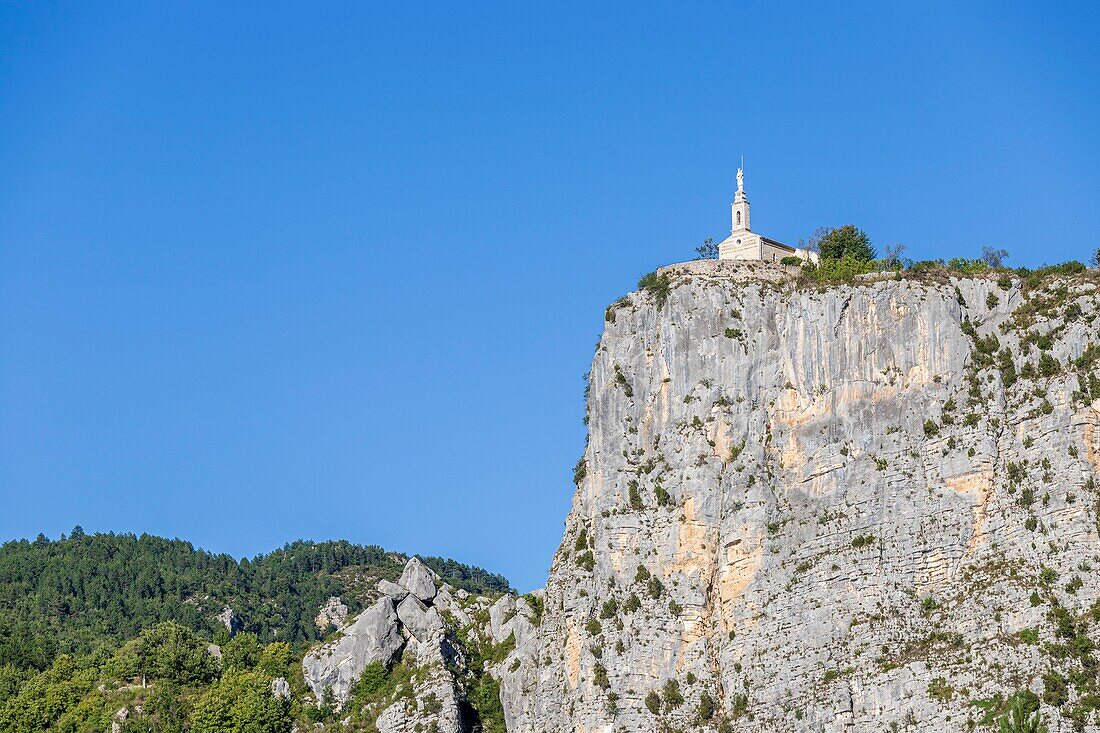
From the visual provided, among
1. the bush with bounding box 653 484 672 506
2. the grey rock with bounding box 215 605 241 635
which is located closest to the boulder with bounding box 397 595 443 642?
the bush with bounding box 653 484 672 506

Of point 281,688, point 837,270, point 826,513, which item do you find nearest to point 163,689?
point 281,688

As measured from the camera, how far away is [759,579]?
11400 centimetres

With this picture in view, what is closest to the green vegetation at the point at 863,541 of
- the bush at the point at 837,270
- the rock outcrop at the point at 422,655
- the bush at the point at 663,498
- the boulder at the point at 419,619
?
the bush at the point at 663,498

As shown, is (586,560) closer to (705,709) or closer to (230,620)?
(705,709)

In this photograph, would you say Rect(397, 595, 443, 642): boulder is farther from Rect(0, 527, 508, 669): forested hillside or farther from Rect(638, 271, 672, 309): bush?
Rect(0, 527, 508, 669): forested hillside

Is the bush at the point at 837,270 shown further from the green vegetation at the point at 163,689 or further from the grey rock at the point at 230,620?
the grey rock at the point at 230,620

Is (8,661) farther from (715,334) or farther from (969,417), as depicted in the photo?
(969,417)

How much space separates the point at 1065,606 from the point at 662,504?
2339 cm

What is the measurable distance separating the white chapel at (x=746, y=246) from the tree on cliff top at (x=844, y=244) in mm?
1053

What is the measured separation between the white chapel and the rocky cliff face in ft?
9.72

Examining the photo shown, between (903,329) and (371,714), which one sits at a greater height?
(903,329)

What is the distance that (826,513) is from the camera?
11375cm

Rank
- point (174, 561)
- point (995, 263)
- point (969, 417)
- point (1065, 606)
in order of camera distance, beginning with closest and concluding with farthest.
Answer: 1. point (1065, 606)
2. point (969, 417)
3. point (995, 263)
4. point (174, 561)

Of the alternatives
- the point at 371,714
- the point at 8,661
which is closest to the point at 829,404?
the point at 371,714
